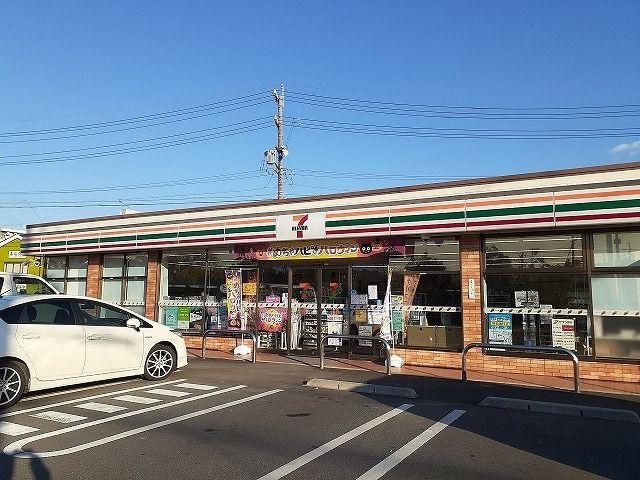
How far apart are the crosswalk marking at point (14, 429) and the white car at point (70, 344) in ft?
3.48

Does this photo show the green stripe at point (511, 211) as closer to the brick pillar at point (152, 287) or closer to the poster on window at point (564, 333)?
the poster on window at point (564, 333)

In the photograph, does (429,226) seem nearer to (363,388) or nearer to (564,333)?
(564,333)

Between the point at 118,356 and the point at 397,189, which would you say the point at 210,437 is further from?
the point at 397,189

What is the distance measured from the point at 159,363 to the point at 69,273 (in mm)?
9674

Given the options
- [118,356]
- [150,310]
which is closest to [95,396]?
[118,356]

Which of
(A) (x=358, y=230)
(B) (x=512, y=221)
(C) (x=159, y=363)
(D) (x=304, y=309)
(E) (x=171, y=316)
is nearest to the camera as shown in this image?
(C) (x=159, y=363)

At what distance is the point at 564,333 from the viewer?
36.0ft

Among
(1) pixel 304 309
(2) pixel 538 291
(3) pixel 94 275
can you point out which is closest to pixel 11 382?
(1) pixel 304 309

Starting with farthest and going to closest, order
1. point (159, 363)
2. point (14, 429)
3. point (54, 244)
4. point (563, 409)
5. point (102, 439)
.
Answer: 1. point (54, 244)
2. point (159, 363)
3. point (563, 409)
4. point (14, 429)
5. point (102, 439)

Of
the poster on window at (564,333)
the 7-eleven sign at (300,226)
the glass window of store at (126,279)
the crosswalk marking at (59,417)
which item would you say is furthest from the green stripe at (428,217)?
the glass window of store at (126,279)

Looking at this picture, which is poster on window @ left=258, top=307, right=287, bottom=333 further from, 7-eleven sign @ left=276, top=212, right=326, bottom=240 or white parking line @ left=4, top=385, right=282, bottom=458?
white parking line @ left=4, top=385, right=282, bottom=458

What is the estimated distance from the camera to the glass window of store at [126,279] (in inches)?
651

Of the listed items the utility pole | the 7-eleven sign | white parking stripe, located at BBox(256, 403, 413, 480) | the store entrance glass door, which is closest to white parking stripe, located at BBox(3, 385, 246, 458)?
white parking stripe, located at BBox(256, 403, 413, 480)

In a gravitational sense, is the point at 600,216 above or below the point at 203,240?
below
